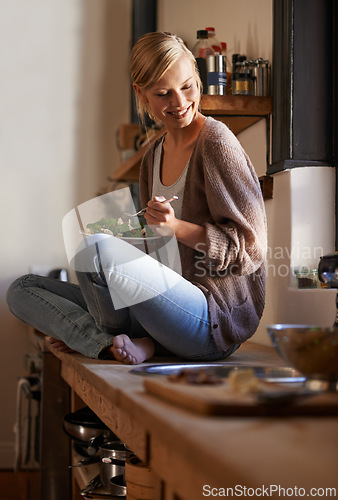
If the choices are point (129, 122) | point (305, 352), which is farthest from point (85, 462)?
point (129, 122)

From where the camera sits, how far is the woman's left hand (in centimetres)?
130

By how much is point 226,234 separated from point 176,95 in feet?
1.25

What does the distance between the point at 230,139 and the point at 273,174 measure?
462 mm

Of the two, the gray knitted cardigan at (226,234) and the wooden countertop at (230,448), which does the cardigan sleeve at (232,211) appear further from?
the wooden countertop at (230,448)

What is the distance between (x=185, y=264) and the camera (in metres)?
1.49

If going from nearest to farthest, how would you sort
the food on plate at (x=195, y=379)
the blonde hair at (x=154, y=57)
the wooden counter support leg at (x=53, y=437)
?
the food on plate at (x=195, y=379)
the blonde hair at (x=154, y=57)
the wooden counter support leg at (x=53, y=437)

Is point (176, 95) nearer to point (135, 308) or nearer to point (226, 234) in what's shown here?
point (226, 234)

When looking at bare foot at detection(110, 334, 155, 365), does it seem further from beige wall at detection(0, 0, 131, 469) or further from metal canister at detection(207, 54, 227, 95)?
beige wall at detection(0, 0, 131, 469)

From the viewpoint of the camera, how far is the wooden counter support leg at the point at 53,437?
7.13 feet

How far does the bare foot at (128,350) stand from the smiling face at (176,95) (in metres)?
0.55

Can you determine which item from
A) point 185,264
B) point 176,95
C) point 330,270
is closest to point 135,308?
point 185,264

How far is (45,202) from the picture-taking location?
3262mm

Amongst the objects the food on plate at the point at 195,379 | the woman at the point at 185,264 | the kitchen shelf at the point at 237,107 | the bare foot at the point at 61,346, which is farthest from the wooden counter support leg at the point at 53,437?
the food on plate at the point at 195,379

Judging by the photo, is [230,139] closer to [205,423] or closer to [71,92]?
[205,423]
